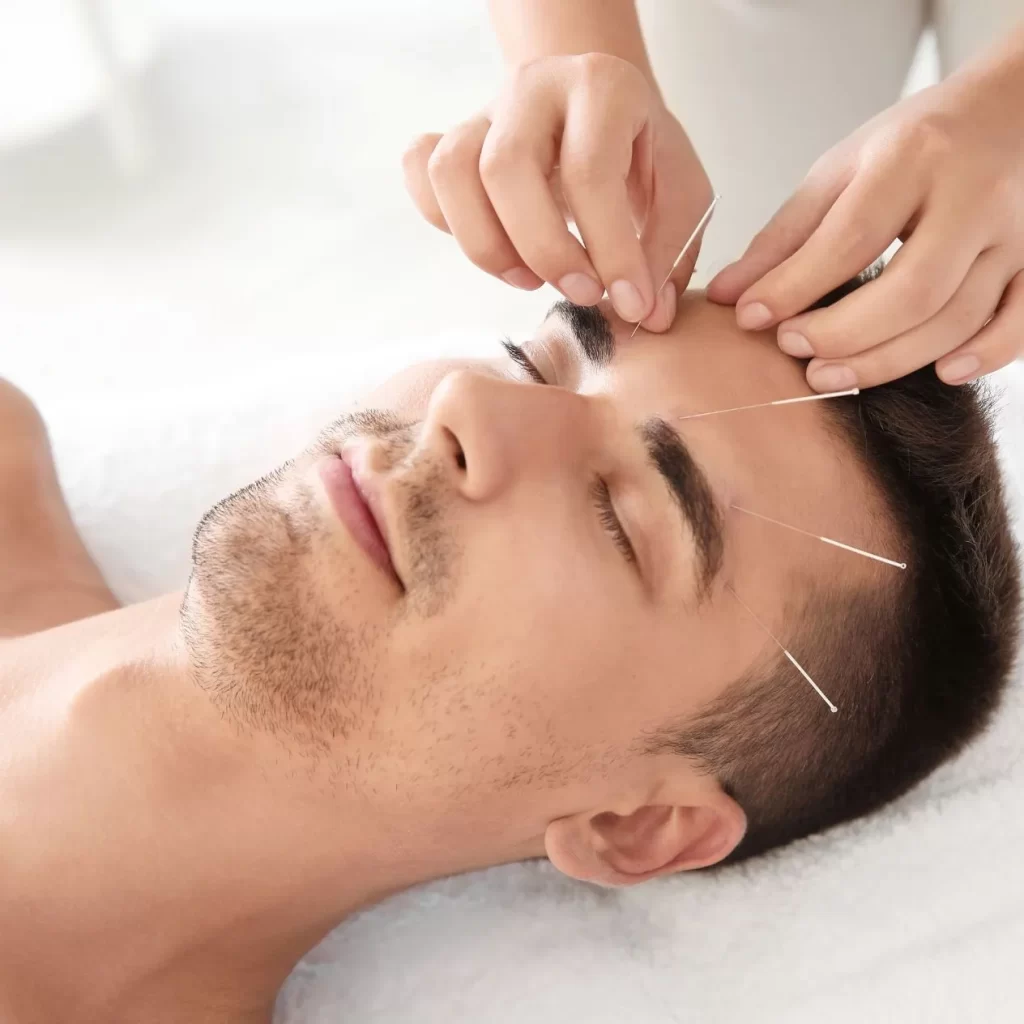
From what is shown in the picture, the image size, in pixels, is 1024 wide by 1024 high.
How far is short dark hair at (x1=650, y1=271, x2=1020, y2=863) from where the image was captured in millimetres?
1063

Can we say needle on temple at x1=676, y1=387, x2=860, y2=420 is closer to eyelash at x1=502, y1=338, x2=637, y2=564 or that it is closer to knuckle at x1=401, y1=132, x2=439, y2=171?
eyelash at x1=502, y1=338, x2=637, y2=564

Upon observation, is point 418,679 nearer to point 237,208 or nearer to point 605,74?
point 605,74

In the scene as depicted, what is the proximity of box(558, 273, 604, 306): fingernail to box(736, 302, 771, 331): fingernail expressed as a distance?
0.47 feet

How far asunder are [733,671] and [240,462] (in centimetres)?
93

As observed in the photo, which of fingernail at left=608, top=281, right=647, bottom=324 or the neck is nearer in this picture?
fingernail at left=608, top=281, right=647, bottom=324

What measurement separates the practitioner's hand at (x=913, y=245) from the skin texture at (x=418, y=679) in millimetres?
68

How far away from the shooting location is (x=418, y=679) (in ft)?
3.21

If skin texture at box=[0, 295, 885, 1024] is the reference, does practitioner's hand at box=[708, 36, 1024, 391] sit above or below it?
above

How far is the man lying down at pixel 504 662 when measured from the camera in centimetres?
98

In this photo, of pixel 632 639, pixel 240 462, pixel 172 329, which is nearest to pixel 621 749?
pixel 632 639

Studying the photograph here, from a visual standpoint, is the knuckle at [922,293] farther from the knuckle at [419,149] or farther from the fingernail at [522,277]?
the knuckle at [419,149]

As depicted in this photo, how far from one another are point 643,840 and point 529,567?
14.7 inches

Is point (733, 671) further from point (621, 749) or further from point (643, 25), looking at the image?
point (643, 25)

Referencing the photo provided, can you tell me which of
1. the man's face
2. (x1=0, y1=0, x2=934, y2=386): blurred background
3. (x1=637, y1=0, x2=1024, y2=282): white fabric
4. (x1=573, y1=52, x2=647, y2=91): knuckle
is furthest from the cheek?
(x1=0, y1=0, x2=934, y2=386): blurred background
